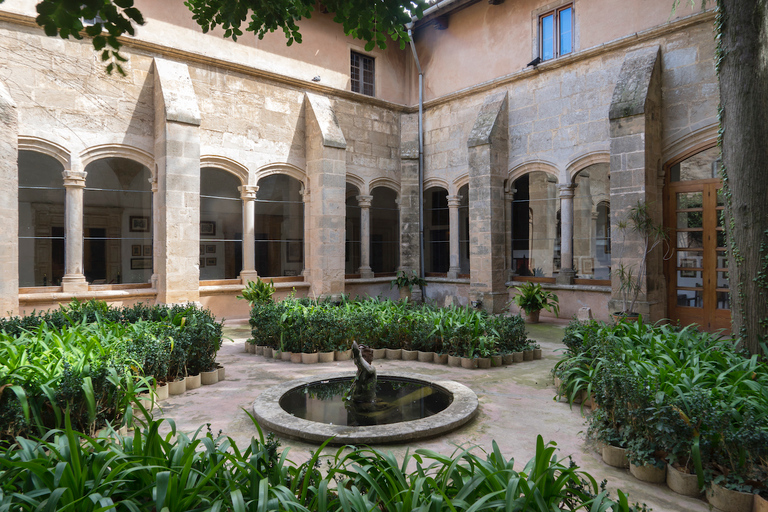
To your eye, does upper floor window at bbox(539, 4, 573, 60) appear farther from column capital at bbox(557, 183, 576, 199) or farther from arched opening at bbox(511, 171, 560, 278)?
arched opening at bbox(511, 171, 560, 278)

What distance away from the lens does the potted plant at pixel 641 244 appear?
7.91 meters

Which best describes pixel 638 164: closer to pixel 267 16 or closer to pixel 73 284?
pixel 267 16

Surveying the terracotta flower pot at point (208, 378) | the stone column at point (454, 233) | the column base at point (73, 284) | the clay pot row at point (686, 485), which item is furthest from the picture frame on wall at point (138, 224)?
the clay pot row at point (686, 485)

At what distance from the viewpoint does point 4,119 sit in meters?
7.19

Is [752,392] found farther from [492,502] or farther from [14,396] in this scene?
[14,396]

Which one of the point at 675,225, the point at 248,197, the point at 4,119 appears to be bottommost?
the point at 675,225

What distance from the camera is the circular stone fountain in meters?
3.43

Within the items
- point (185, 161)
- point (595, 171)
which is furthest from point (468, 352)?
point (595, 171)

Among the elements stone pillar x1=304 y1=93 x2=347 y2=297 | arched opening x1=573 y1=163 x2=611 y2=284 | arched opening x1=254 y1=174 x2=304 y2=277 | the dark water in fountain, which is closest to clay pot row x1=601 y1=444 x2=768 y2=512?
the dark water in fountain

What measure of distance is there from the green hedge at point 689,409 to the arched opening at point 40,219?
12.1 meters

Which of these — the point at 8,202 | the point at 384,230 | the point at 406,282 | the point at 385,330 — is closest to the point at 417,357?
the point at 385,330

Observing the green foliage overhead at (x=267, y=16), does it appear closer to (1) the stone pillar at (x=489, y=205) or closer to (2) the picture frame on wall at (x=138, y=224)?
(1) the stone pillar at (x=489, y=205)

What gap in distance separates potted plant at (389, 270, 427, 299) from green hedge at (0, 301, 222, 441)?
6.57 metres

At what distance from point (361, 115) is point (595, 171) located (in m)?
6.84
